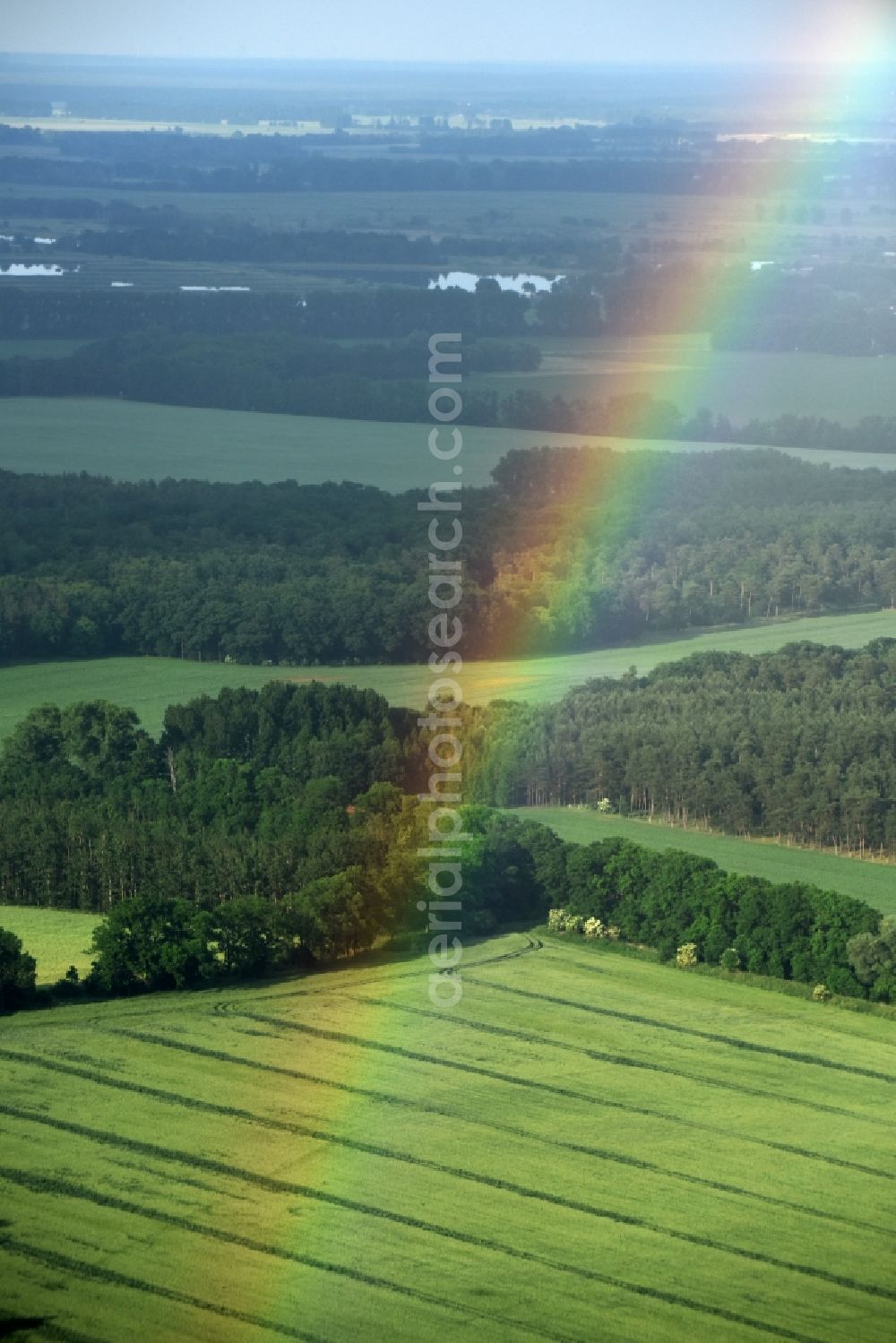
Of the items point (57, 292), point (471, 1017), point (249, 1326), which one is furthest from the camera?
point (57, 292)

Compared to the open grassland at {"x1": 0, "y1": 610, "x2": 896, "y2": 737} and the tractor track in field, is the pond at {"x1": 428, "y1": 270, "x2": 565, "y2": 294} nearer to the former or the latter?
the open grassland at {"x1": 0, "y1": 610, "x2": 896, "y2": 737}

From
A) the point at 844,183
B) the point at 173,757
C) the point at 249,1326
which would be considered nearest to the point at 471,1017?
the point at 249,1326

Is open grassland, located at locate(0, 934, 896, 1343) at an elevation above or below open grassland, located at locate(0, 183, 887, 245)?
below

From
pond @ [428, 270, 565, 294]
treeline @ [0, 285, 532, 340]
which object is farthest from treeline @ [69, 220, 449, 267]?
treeline @ [0, 285, 532, 340]

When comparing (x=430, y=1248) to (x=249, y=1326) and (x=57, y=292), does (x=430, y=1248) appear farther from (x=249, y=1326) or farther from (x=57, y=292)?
(x=57, y=292)

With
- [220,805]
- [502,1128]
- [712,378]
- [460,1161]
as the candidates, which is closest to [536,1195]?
[460,1161]

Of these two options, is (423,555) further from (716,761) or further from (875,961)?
(875,961)

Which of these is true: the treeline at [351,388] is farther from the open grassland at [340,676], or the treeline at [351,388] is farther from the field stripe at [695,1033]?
the field stripe at [695,1033]
